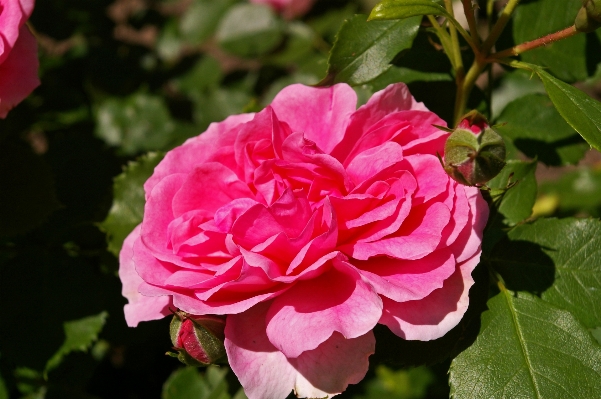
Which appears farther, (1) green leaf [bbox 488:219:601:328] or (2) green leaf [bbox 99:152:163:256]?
(2) green leaf [bbox 99:152:163:256]

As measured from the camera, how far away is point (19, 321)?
1171mm

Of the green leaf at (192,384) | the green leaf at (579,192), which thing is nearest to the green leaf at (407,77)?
the green leaf at (192,384)

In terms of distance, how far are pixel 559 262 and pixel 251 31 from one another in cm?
142

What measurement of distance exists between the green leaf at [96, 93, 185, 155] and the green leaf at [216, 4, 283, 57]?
1.09ft

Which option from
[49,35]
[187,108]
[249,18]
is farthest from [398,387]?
[49,35]

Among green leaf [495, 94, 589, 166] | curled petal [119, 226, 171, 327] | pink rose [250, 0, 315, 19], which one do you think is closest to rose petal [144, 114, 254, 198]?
curled petal [119, 226, 171, 327]

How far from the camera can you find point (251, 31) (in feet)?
6.71

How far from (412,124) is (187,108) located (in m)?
1.42

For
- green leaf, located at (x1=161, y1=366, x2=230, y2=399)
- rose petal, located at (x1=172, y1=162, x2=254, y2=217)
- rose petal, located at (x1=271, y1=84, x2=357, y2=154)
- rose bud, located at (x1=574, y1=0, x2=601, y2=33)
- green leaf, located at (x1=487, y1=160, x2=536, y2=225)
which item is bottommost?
green leaf, located at (x1=161, y1=366, x2=230, y2=399)

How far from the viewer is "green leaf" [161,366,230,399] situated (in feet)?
5.02

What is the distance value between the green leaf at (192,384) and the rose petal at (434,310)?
84 cm

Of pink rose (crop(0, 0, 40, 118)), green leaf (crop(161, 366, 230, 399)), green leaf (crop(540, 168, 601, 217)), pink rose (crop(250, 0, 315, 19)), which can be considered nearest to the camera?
pink rose (crop(0, 0, 40, 118))

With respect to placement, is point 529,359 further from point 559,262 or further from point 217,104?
point 217,104

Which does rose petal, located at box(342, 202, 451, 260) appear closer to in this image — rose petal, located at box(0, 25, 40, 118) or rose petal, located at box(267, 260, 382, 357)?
rose petal, located at box(267, 260, 382, 357)
